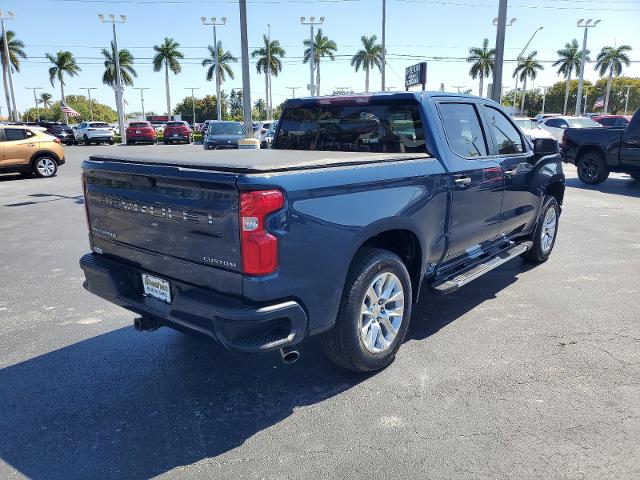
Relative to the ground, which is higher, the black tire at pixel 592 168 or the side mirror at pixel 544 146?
the side mirror at pixel 544 146

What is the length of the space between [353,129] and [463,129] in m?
0.99

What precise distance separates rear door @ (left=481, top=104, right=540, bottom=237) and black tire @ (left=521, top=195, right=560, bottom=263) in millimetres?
378

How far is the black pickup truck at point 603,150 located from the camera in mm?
12242

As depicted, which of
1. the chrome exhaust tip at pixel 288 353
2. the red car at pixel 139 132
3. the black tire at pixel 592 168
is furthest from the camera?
the red car at pixel 139 132

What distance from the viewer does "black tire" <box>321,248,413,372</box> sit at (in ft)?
10.4

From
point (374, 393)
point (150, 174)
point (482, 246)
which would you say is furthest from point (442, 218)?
point (150, 174)

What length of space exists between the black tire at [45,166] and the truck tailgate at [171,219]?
13937mm

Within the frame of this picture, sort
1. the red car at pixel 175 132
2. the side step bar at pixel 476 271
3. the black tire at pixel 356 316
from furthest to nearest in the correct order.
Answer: the red car at pixel 175 132 < the side step bar at pixel 476 271 < the black tire at pixel 356 316

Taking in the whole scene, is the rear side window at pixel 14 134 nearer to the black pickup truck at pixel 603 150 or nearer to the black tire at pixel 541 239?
the black tire at pixel 541 239

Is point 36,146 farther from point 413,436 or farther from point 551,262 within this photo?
point 413,436

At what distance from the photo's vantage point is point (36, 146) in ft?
50.0

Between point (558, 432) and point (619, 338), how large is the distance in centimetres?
169

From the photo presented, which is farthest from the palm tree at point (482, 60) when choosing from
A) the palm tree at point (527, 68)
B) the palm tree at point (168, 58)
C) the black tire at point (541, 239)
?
the black tire at point (541, 239)

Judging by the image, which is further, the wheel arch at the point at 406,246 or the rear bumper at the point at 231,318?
the wheel arch at the point at 406,246
